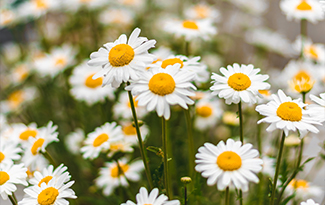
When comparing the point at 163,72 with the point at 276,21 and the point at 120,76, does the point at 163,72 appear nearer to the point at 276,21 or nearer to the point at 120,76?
the point at 120,76

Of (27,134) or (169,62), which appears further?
(27,134)

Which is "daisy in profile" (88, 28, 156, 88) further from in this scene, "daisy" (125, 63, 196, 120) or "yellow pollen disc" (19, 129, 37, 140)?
"yellow pollen disc" (19, 129, 37, 140)

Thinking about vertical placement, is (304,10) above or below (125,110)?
above

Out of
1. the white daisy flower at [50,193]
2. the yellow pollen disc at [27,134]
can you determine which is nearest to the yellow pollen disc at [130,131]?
the yellow pollen disc at [27,134]

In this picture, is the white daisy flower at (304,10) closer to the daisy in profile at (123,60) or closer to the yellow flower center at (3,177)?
the daisy in profile at (123,60)

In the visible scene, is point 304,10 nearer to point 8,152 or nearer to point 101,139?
point 101,139

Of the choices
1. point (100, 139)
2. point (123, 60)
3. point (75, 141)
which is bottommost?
point (75, 141)

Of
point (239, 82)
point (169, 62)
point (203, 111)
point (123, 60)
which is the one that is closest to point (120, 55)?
point (123, 60)
